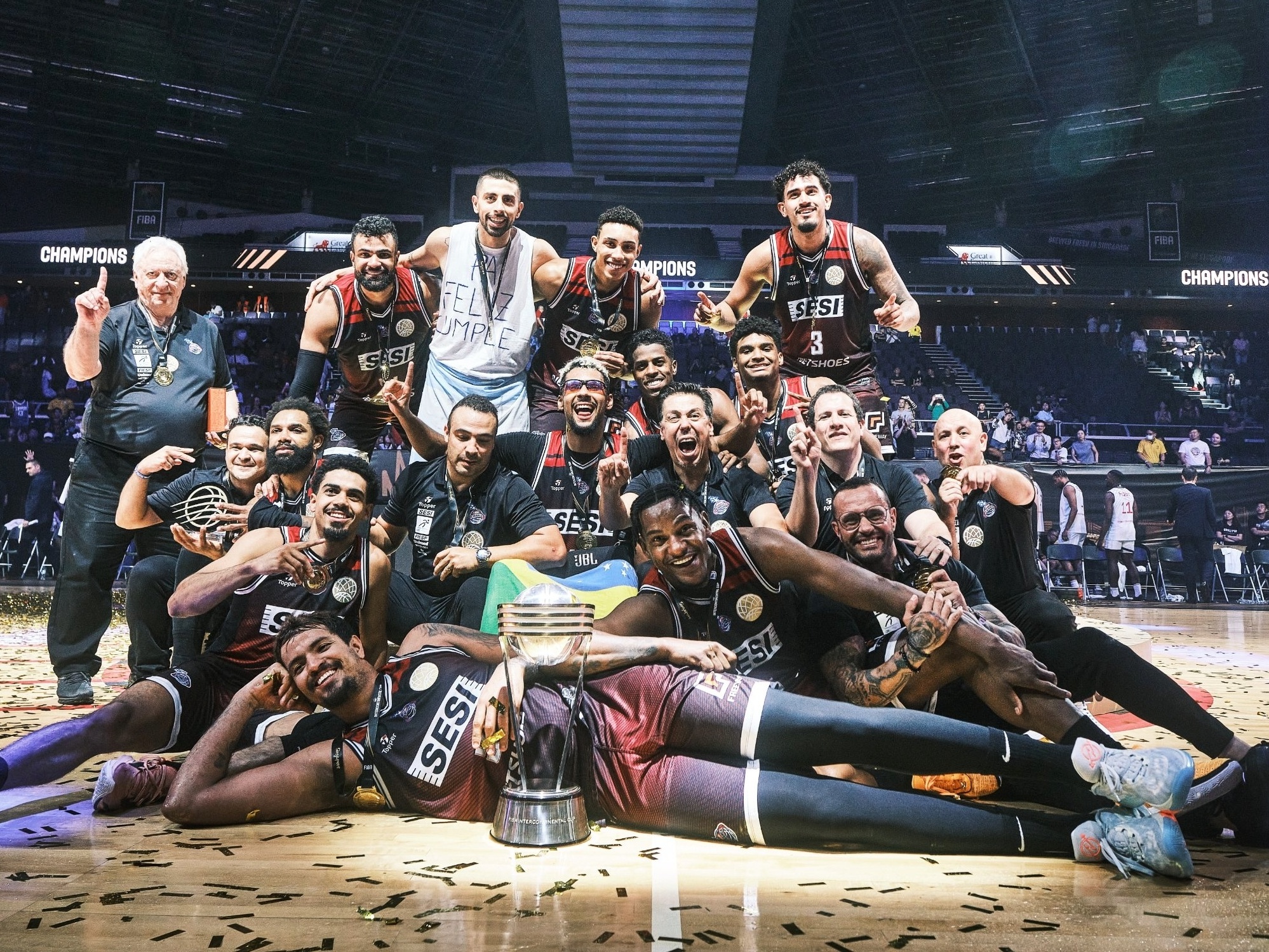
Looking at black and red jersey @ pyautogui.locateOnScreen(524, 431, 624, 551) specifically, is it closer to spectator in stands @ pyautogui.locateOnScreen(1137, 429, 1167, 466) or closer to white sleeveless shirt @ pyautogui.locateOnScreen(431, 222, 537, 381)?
white sleeveless shirt @ pyautogui.locateOnScreen(431, 222, 537, 381)

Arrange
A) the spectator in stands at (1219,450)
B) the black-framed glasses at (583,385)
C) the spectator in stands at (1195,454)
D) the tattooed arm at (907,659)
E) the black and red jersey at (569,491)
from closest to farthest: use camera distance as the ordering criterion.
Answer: the tattooed arm at (907,659), the black-framed glasses at (583,385), the black and red jersey at (569,491), the spectator in stands at (1195,454), the spectator in stands at (1219,450)

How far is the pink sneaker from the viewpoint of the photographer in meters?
2.73

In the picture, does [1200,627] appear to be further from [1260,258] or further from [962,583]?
[1260,258]

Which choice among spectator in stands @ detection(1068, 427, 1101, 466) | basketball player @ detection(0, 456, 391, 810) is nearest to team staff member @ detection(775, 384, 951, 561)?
basketball player @ detection(0, 456, 391, 810)

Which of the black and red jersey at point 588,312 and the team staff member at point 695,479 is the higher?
the black and red jersey at point 588,312

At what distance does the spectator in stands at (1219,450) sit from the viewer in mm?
15430

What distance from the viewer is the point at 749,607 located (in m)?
2.96

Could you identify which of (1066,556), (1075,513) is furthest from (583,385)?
(1075,513)

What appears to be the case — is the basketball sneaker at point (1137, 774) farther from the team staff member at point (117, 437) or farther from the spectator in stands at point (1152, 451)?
the spectator in stands at point (1152, 451)

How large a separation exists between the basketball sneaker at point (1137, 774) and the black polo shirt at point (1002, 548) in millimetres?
1239

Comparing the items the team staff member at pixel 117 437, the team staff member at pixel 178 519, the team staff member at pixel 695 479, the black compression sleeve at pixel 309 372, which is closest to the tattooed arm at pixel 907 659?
the team staff member at pixel 695 479

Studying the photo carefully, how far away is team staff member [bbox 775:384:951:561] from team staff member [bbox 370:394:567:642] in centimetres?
94

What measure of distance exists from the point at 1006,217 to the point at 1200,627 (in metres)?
13.9

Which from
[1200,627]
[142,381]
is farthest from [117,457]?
[1200,627]
